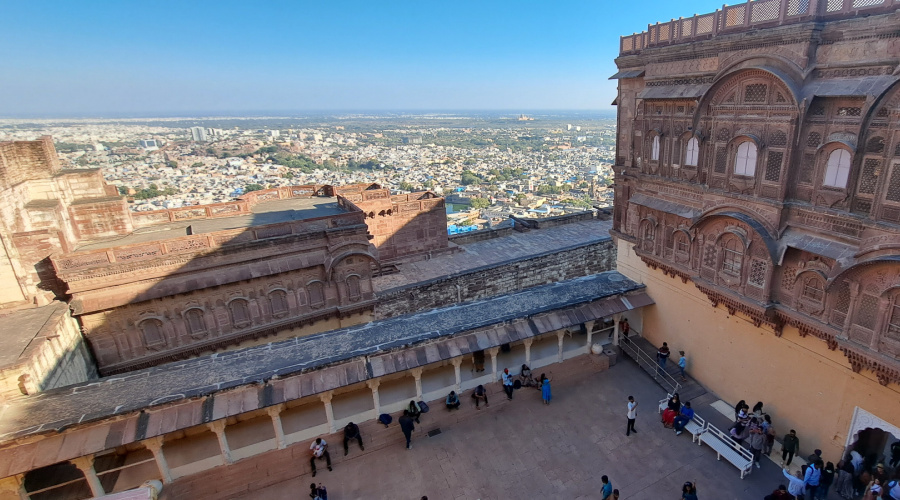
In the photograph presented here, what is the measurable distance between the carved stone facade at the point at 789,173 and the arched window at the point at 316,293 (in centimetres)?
1161

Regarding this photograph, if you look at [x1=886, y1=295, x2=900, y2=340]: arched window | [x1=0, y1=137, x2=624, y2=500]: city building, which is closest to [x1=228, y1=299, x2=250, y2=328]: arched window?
[x1=0, y1=137, x2=624, y2=500]: city building

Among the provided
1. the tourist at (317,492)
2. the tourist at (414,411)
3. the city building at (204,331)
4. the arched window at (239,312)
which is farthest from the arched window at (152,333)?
the tourist at (414,411)

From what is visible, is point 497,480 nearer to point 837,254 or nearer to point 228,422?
point 228,422

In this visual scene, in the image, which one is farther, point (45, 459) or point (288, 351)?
point (288, 351)

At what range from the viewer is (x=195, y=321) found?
48.3ft

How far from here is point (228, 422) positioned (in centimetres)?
1179

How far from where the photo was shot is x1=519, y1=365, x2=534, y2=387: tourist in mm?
13234

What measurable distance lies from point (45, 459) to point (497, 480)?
931 centimetres

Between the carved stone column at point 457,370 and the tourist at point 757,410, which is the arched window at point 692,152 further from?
the carved stone column at point 457,370

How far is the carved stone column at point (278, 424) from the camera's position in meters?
10.7

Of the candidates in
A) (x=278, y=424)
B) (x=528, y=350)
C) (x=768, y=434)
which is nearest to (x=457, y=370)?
(x=528, y=350)

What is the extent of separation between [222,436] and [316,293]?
21.8ft

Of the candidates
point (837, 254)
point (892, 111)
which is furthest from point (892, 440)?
point (892, 111)

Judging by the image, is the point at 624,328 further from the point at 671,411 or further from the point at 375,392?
the point at 375,392
